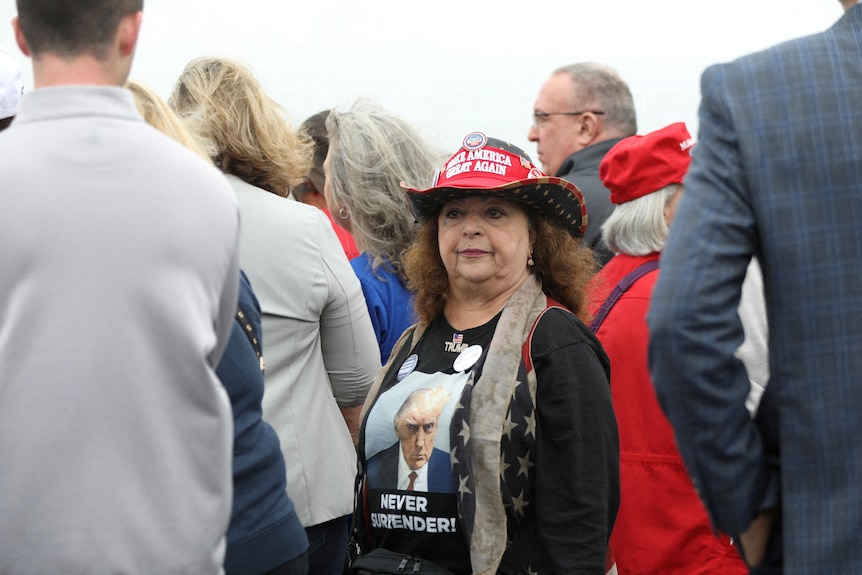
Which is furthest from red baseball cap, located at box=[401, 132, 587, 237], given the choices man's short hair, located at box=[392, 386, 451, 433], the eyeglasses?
the eyeglasses

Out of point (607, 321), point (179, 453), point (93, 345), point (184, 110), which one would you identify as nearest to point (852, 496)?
point (179, 453)

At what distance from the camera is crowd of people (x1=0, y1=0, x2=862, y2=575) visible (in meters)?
1.63

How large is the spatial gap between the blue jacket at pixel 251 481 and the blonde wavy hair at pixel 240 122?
98 centimetres

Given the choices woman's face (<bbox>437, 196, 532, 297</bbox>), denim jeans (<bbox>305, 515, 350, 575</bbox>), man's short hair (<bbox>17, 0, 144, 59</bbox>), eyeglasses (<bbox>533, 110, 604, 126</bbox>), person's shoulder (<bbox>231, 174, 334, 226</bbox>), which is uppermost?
eyeglasses (<bbox>533, 110, 604, 126</bbox>)

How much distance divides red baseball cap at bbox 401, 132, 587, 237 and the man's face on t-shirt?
63cm

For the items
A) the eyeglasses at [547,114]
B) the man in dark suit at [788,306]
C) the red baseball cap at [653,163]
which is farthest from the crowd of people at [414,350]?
the eyeglasses at [547,114]

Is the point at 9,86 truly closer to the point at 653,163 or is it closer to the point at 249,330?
the point at 249,330

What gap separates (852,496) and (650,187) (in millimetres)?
1914

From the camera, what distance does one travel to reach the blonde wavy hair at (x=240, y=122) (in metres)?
3.00

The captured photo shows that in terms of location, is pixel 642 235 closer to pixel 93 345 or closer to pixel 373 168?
pixel 373 168

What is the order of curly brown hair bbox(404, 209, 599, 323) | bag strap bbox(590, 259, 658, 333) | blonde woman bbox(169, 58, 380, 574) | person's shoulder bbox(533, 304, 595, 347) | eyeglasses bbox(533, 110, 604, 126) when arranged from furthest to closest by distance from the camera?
eyeglasses bbox(533, 110, 604, 126) → bag strap bbox(590, 259, 658, 333) → curly brown hair bbox(404, 209, 599, 323) → blonde woman bbox(169, 58, 380, 574) → person's shoulder bbox(533, 304, 595, 347)

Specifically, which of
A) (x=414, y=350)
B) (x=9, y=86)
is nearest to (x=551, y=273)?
(x=414, y=350)

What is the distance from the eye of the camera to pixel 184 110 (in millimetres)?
3080

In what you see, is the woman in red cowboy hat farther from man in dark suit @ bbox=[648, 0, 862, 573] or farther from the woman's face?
man in dark suit @ bbox=[648, 0, 862, 573]
